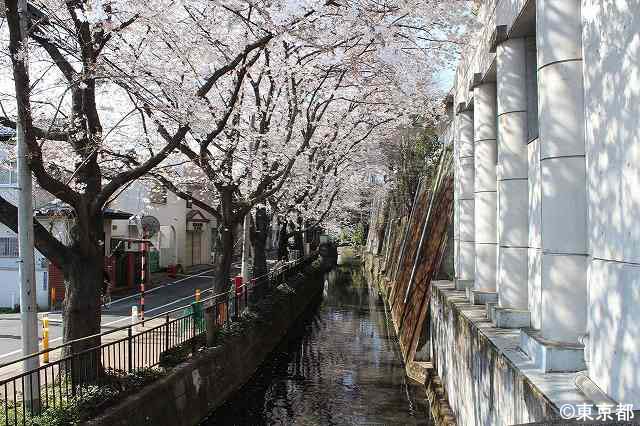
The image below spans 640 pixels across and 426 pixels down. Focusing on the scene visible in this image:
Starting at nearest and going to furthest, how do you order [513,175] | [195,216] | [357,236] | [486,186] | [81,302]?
[81,302]
[513,175]
[486,186]
[195,216]
[357,236]

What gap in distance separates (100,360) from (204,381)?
3.50m

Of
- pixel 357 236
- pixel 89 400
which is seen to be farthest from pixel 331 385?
pixel 357 236

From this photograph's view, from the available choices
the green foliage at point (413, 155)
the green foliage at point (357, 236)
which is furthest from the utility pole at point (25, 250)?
the green foliage at point (357, 236)

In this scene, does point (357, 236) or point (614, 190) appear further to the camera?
point (357, 236)

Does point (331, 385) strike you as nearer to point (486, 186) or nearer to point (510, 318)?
point (486, 186)

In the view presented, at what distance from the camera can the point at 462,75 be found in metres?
15.9

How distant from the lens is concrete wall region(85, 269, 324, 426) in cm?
929

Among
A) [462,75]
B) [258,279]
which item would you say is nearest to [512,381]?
[462,75]

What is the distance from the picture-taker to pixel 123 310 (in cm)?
2317

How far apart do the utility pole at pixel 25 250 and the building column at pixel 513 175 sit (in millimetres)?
7279

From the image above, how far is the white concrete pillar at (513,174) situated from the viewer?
33.2 feet

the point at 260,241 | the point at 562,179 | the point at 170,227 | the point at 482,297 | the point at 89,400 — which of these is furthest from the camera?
the point at 170,227

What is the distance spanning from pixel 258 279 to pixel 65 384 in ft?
40.0

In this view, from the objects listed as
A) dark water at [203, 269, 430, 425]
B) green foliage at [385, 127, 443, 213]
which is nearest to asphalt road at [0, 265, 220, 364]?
dark water at [203, 269, 430, 425]
